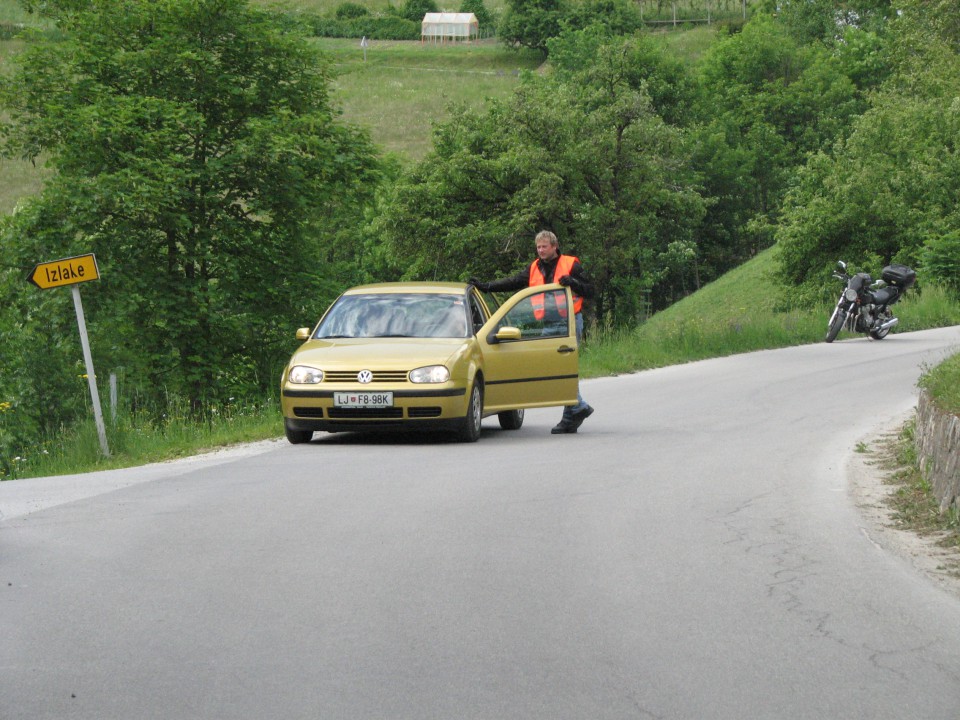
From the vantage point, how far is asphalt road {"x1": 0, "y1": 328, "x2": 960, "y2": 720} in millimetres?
5121

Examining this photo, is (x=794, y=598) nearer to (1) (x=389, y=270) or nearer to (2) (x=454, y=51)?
(1) (x=389, y=270)

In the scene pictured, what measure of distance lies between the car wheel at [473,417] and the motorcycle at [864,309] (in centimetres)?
1495

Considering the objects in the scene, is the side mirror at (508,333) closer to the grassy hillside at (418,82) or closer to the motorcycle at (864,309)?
the motorcycle at (864,309)

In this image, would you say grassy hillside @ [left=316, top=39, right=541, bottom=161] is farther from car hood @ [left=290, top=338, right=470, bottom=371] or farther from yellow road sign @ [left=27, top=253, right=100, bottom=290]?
car hood @ [left=290, top=338, right=470, bottom=371]

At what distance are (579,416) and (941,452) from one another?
590 centimetres

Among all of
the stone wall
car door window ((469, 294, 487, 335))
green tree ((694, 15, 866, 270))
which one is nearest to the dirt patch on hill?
the stone wall

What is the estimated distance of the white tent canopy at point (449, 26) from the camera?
143750mm

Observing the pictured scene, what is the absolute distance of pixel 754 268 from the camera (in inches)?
2286

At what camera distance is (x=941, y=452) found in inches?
356

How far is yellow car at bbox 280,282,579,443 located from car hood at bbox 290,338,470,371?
0.01 meters

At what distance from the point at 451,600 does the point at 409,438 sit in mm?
8166

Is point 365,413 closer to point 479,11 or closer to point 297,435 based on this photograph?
point 297,435

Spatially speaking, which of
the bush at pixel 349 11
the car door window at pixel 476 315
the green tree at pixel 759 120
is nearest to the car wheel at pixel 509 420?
the car door window at pixel 476 315

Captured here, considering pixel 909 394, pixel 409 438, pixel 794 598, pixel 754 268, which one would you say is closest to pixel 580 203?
pixel 754 268
